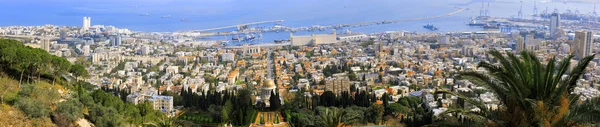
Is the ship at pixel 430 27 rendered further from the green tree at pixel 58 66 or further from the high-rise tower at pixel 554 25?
the green tree at pixel 58 66

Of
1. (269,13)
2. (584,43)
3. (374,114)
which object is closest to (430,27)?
(584,43)

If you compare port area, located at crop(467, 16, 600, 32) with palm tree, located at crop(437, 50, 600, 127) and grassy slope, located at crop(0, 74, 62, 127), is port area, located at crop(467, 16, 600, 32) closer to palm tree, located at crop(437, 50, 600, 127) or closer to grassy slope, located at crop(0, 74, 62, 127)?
grassy slope, located at crop(0, 74, 62, 127)

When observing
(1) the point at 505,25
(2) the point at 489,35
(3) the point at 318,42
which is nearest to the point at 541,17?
(1) the point at 505,25

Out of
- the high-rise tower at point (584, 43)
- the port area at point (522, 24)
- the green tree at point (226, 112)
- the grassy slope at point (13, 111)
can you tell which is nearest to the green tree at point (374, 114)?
the green tree at point (226, 112)

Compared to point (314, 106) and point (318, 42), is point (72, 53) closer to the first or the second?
point (318, 42)

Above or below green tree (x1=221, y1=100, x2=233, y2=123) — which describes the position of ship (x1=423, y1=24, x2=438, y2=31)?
above

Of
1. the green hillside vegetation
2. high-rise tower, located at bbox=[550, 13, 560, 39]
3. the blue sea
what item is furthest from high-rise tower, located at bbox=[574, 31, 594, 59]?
the green hillside vegetation

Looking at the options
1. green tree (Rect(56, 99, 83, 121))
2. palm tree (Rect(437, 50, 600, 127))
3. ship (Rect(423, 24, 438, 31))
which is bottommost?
green tree (Rect(56, 99, 83, 121))
